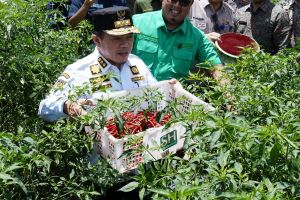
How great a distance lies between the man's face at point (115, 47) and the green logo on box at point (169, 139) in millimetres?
805

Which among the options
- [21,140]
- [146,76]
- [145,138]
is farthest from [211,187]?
[146,76]

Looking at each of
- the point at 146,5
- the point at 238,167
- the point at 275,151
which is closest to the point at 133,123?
the point at 238,167

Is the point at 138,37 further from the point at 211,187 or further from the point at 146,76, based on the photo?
the point at 211,187

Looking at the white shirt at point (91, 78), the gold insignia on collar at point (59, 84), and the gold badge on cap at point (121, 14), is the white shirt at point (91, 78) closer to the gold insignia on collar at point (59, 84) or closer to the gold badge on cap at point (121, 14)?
the gold insignia on collar at point (59, 84)

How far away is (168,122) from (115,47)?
1148mm

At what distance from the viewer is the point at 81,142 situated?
2.64 m

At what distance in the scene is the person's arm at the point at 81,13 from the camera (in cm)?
518

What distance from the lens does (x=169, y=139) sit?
9.37 ft

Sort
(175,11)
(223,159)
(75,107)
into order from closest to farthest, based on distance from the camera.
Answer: (223,159) → (75,107) → (175,11)

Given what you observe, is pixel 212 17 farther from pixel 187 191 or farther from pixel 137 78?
pixel 187 191

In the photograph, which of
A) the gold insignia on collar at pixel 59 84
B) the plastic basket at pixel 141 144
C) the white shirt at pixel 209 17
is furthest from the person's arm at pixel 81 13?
the plastic basket at pixel 141 144

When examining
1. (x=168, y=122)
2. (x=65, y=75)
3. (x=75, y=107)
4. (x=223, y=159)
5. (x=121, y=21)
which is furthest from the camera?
(x=121, y=21)

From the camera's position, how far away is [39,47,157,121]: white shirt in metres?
3.03

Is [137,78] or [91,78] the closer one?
[91,78]
